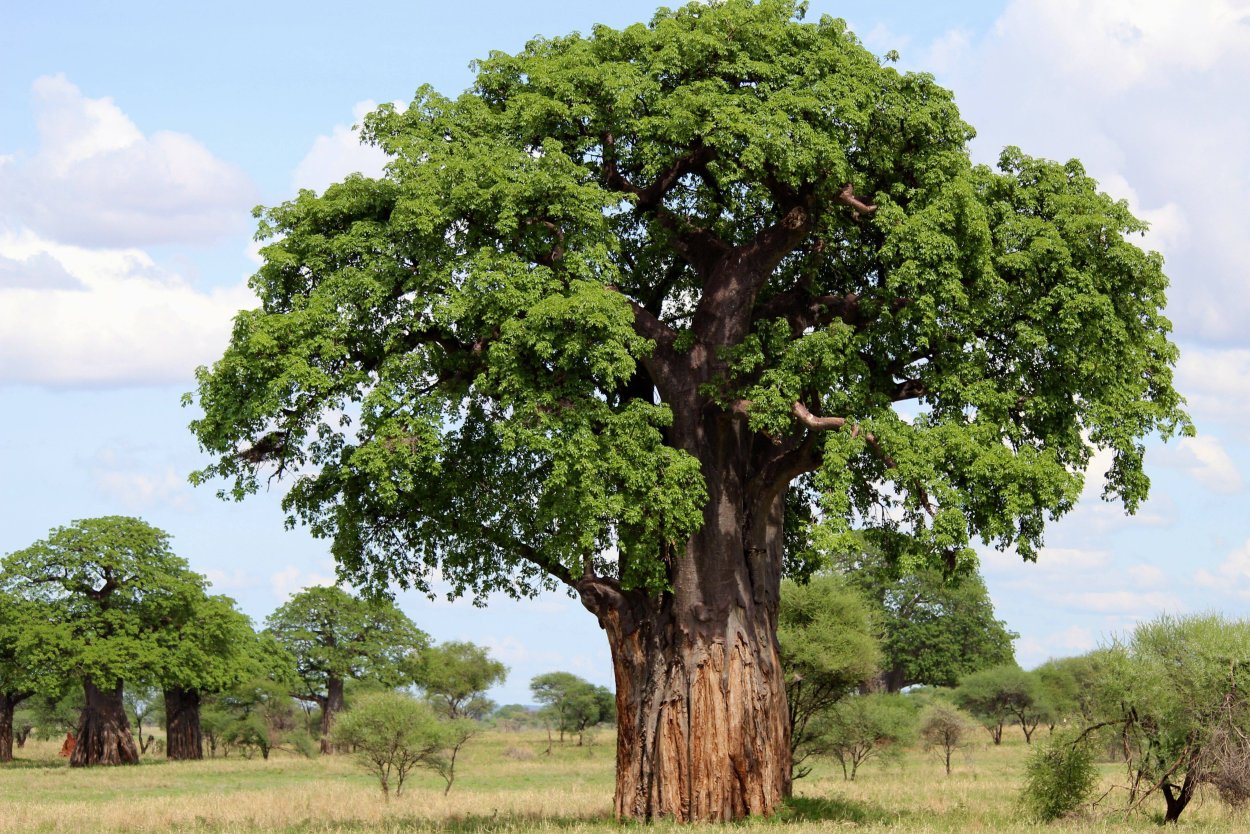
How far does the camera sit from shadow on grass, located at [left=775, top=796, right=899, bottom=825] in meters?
21.8

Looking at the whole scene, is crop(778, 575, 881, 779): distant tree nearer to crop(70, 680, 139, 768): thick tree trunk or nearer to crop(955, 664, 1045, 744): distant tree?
crop(955, 664, 1045, 744): distant tree

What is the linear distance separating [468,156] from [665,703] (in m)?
9.77

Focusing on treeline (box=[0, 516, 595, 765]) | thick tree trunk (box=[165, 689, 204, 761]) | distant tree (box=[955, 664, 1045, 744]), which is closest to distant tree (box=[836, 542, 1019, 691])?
distant tree (box=[955, 664, 1045, 744])

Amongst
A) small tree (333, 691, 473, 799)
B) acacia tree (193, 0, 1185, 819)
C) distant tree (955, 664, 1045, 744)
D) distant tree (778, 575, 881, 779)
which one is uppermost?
acacia tree (193, 0, 1185, 819)

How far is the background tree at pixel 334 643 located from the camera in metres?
77.4

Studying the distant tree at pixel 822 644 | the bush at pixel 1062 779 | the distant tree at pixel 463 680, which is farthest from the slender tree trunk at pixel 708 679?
the distant tree at pixel 463 680

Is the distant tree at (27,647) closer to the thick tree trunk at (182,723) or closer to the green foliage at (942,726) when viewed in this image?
the thick tree trunk at (182,723)

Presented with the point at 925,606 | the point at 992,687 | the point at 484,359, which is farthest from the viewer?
the point at 925,606

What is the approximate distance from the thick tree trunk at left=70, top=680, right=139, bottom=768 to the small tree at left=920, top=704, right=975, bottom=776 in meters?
35.1

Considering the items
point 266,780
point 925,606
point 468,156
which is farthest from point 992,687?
point 468,156

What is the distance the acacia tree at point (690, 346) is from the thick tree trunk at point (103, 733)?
1618 inches

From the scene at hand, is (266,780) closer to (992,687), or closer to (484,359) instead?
(484,359)

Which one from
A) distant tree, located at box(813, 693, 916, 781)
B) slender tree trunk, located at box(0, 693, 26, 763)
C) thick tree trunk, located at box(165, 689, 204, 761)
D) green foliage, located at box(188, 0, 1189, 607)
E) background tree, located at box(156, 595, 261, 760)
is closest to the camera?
green foliage, located at box(188, 0, 1189, 607)

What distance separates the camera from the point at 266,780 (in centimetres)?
4547
